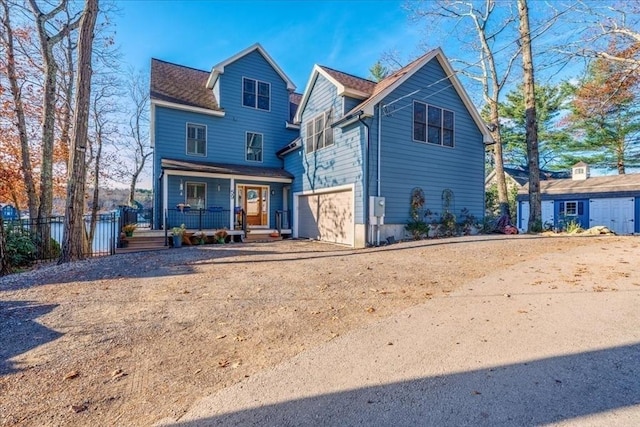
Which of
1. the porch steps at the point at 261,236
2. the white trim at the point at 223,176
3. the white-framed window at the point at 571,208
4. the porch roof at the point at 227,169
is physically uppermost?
the porch roof at the point at 227,169

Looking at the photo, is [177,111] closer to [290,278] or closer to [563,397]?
[290,278]

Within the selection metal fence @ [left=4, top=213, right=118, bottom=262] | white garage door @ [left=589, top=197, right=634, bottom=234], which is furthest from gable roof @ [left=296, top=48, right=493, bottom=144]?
white garage door @ [left=589, top=197, right=634, bottom=234]

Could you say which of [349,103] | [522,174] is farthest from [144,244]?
[522,174]

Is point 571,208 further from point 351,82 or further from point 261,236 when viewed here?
point 261,236

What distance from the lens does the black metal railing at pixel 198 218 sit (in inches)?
520

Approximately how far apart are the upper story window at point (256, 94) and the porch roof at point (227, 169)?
10.5 ft

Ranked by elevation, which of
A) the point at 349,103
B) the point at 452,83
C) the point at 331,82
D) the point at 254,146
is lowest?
the point at 254,146

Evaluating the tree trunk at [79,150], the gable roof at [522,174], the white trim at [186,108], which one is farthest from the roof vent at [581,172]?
the tree trunk at [79,150]

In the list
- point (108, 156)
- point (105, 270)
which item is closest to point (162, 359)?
point (105, 270)

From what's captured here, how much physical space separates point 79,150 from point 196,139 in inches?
261

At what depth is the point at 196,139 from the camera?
47.6 feet

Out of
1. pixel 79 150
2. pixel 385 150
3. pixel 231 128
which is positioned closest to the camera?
pixel 79 150

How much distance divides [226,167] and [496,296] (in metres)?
12.4

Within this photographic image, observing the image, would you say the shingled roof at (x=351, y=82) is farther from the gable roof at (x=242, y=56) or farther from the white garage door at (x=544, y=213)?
the white garage door at (x=544, y=213)
